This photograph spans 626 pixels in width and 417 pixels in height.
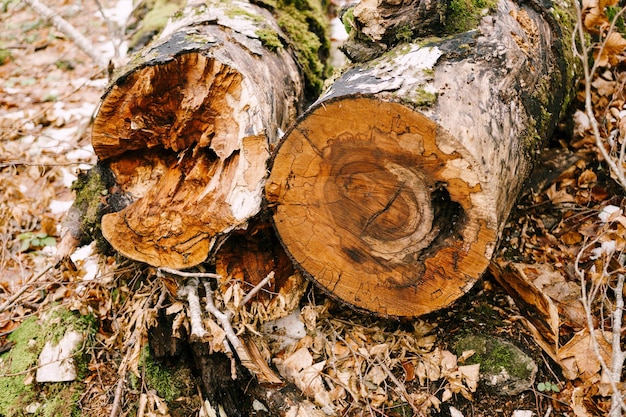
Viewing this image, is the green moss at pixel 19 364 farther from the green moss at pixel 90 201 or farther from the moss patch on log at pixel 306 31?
the moss patch on log at pixel 306 31

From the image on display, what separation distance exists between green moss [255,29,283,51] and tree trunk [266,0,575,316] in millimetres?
788

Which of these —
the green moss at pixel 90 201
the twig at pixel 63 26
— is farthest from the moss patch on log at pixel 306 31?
the twig at pixel 63 26

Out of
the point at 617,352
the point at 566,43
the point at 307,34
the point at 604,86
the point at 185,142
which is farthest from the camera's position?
the point at 307,34

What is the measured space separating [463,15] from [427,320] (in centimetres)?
147

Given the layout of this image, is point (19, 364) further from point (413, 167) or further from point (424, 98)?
point (424, 98)

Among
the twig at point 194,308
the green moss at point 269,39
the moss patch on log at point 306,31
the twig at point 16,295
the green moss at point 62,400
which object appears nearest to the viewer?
the twig at point 194,308

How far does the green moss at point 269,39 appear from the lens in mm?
2771

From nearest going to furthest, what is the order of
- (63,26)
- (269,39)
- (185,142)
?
(185,142) → (269,39) → (63,26)

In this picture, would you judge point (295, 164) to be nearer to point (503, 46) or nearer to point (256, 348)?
point (256, 348)

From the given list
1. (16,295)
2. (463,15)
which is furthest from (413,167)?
(16,295)

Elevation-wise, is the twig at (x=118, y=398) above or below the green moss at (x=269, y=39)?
below

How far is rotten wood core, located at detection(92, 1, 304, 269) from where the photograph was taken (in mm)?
2156

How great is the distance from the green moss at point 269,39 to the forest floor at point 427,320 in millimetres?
1398

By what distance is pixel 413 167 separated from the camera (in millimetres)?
1896
